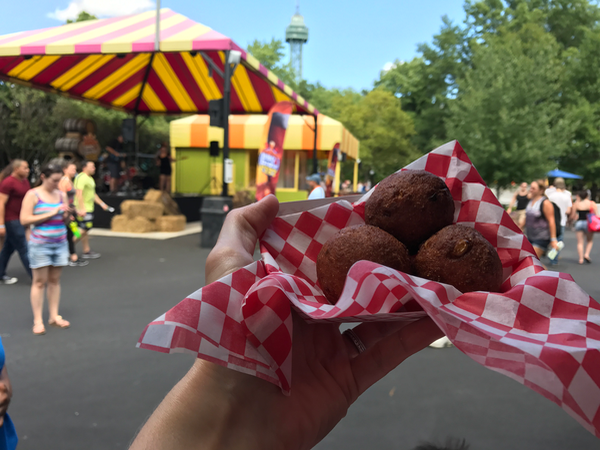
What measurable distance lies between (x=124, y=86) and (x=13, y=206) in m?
13.4

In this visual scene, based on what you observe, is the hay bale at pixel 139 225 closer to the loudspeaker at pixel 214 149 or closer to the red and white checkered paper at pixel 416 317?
the loudspeaker at pixel 214 149

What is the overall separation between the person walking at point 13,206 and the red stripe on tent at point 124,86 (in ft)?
40.0

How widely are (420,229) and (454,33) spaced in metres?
41.0

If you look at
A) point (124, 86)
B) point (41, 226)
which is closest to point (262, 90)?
point (124, 86)

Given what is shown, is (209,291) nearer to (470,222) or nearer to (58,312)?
(470,222)

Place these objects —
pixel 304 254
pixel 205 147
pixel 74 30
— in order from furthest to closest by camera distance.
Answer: pixel 205 147
pixel 74 30
pixel 304 254

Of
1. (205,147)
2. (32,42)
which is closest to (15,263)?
(32,42)

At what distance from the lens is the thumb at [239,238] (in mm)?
1696

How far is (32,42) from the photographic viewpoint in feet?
39.0

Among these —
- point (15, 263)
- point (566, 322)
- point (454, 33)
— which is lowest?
point (15, 263)

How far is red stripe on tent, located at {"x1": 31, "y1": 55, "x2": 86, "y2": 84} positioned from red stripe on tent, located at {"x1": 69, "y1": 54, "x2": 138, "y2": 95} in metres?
1.16

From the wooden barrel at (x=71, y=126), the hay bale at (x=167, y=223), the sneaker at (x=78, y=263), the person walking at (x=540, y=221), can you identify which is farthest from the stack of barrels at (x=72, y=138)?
the person walking at (x=540, y=221)

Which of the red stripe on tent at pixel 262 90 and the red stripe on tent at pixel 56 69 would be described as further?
the red stripe on tent at pixel 262 90

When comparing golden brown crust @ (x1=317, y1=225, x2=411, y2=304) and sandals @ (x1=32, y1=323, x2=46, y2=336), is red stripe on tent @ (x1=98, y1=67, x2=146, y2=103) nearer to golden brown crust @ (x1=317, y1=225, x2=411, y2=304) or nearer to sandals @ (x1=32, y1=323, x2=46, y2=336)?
sandals @ (x1=32, y1=323, x2=46, y2=336)
